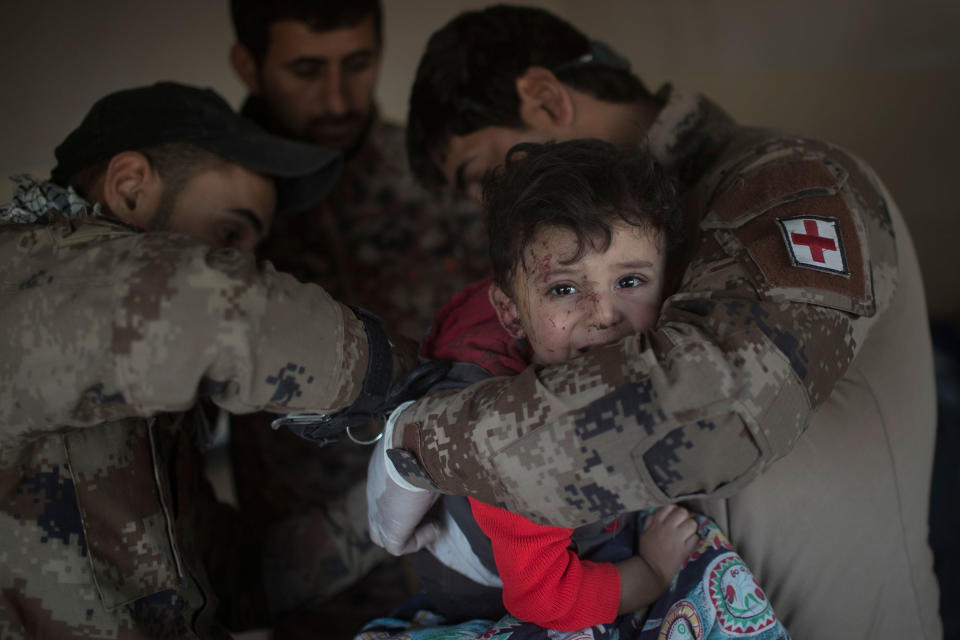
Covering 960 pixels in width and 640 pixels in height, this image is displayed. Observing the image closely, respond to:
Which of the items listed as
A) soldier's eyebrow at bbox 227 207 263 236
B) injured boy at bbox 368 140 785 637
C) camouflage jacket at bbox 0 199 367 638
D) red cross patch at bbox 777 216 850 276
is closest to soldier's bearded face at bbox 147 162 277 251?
soldier's eyebrow at bbox 227 207 263 236

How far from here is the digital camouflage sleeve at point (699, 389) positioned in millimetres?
863

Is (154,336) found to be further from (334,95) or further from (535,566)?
(334,95)

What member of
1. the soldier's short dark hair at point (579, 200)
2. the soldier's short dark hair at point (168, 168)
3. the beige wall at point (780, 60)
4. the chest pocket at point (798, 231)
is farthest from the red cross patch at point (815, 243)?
the beige wall at point (780, 60)

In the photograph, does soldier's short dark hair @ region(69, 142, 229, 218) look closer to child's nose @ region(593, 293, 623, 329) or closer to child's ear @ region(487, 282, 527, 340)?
child's ear @ region(487, 282, 527, 340)

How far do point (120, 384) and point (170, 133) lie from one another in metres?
0.78

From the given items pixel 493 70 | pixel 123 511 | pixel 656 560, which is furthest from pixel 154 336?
pixel 493 70

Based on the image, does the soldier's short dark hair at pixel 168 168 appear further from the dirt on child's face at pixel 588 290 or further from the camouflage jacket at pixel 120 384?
the dirt on child's face at pixel 588 290

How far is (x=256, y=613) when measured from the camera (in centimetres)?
166

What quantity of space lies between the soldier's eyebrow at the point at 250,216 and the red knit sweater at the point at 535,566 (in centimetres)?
64

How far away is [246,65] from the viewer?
229cm

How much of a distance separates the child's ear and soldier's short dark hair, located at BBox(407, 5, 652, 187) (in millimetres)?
545

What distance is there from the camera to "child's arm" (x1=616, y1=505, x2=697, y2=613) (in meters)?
1.19

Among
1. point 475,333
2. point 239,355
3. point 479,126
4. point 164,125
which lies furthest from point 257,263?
point 479,126

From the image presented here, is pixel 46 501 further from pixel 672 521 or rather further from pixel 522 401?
pixel 672 521
